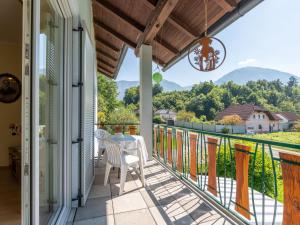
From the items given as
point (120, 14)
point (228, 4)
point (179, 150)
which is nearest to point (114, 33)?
point (120, 14)

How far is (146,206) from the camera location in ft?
7.82

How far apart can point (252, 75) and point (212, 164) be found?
97.7ft

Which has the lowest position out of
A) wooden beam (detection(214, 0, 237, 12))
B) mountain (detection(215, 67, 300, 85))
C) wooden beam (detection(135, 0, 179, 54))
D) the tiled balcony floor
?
the tiled balcony floor

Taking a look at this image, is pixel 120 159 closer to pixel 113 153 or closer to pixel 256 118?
pixel 113 153

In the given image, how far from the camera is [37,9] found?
119 centimetres

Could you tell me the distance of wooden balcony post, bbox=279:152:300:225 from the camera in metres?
1.45

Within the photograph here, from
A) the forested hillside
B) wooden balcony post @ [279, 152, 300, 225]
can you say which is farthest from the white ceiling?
the forested hillside

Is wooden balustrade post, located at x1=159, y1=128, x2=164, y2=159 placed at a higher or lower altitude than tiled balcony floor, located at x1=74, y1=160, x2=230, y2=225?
higher

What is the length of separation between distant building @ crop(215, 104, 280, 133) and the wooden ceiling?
17057 millimetres

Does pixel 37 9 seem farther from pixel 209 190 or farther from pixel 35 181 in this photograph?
pixel 209 190

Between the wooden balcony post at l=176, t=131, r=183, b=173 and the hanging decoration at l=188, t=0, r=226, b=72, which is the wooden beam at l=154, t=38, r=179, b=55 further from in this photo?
the wooden balcony post at l=176, t=131, r=183, b=173

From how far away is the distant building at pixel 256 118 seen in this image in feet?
61.5

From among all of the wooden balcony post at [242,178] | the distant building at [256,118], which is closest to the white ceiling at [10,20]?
the wooden balcony post at [242,178]

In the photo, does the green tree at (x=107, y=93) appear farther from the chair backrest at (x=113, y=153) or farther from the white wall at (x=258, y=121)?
the white wall at (x=258, y=121)
